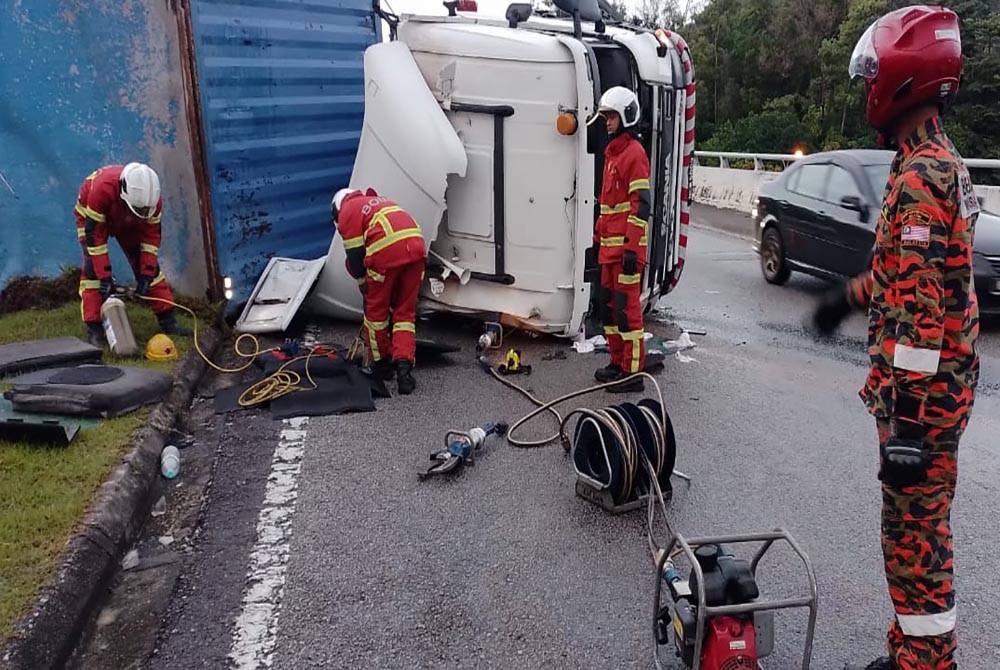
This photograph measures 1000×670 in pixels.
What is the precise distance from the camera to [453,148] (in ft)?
20.3

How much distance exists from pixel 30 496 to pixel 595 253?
4.04 meters

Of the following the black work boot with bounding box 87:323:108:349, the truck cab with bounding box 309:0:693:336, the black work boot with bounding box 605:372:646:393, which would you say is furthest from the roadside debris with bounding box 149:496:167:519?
the truck cab with bounding box 309:0:693:336

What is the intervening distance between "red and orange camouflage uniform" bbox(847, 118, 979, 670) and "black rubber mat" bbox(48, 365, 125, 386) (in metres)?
4.23

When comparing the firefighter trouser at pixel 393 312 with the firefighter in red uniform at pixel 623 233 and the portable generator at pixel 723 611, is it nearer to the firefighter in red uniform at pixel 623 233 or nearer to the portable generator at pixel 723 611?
the firefighter in red uniform at pixel 623 233

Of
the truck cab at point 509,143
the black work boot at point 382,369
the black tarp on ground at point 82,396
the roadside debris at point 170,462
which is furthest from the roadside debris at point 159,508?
the truck cab at point 509,143

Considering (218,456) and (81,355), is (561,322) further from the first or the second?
(81,355)

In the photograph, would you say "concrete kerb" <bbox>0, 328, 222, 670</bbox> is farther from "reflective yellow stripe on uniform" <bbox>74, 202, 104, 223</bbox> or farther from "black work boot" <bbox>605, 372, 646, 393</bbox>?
"black work boot" <bbox>605, 372, 646, 393</bbox>

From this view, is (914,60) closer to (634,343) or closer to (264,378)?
(634,343)

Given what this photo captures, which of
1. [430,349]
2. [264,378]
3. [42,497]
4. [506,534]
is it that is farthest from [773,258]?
[42,497]

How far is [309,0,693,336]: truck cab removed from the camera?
602cm

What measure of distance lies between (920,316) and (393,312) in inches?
164

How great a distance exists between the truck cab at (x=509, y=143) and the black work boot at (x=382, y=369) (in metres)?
1.08

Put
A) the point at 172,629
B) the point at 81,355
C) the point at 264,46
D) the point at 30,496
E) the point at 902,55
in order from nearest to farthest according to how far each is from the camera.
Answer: the point at 902,55 < the point at 172,629 < the point at 30,496 < the point at 81,355 < the point at 264,46

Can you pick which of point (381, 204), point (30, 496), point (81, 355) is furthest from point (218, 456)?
point (381, 204)
